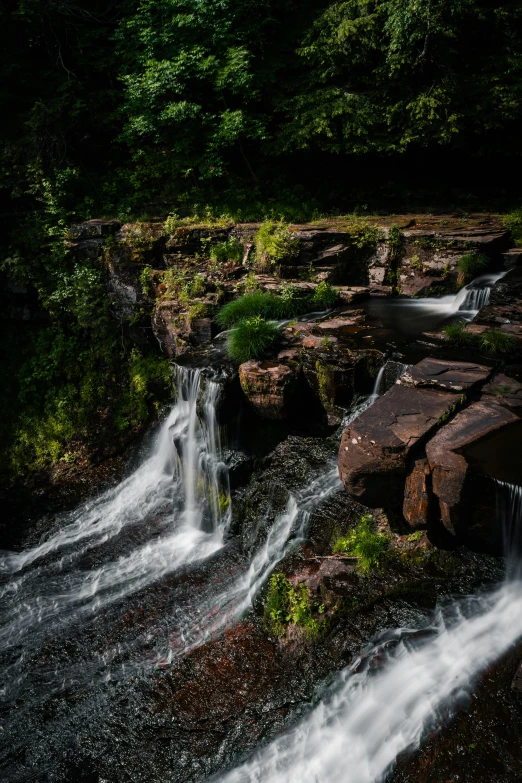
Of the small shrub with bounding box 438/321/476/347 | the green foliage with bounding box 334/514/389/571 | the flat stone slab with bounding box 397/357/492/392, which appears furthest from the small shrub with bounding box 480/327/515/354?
the green foliage with bounding box 334/514/389/571

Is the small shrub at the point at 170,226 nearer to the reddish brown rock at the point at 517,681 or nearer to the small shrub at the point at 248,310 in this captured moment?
the small shrub at the point at 248,310

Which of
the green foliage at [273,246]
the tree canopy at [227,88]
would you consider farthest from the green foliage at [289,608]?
the tree canopy at [227,88]

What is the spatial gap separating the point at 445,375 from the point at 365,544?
219cm

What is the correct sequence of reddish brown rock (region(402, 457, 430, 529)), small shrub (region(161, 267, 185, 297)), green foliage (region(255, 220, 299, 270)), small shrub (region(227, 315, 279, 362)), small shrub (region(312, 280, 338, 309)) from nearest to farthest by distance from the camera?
reddish brown rock (region(402, 457, 430, 529)), small shrub (region(227, 315, 279, 362)), small shrub (region(312, 280, 338, 309)), green foliage (region(255, 220, 299, 270)), small shrub (region(161, 267, 185, 297))

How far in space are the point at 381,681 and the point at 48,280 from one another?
34.0ft

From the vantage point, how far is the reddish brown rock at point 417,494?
15.0 feet

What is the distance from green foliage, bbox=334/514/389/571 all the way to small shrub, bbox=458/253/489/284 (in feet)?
16.5

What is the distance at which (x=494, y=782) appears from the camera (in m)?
3.30

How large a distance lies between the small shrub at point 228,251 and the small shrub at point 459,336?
193 inches

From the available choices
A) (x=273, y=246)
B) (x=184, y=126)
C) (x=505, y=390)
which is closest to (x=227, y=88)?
(x=184, y=126)

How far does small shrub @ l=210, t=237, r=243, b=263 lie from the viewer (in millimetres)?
9773

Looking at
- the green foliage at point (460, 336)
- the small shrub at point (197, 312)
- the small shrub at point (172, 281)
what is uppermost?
the small shrub at point (172, 281)

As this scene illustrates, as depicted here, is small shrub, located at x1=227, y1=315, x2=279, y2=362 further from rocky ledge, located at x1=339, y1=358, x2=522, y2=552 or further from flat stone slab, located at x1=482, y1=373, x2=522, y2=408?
flat stone slab, located at x1=482, y1=373, x2=522, y2=408

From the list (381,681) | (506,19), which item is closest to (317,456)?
(381,681)
